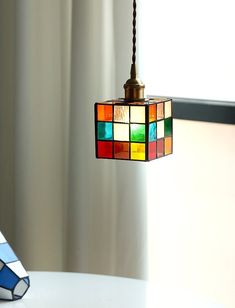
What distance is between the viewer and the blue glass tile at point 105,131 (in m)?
1.50

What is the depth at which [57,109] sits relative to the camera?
2.26 m

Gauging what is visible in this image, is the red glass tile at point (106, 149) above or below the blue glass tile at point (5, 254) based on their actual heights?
above

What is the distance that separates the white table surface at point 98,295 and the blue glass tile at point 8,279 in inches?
1.4

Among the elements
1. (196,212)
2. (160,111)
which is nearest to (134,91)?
(160,111)

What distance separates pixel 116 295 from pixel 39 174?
0.67 m

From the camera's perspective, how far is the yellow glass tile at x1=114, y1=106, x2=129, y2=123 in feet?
4.82

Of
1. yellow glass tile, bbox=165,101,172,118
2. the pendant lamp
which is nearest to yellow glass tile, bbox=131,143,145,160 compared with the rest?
the pendant lamp

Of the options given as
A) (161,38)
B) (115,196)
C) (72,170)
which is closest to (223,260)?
(115,196)

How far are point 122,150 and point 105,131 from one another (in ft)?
0.17

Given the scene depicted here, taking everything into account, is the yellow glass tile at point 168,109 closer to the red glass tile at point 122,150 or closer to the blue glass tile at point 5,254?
the red glass tile at point 122,150

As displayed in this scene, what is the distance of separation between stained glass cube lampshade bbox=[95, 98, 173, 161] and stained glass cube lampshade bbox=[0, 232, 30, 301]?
0.32 m

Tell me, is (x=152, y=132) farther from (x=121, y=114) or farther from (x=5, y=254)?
(x=5, y=254)

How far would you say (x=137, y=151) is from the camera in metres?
1.46

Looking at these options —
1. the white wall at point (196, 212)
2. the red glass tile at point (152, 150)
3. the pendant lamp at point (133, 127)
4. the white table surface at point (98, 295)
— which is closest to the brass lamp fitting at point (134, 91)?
the pendant lamp at point (133, 127)
